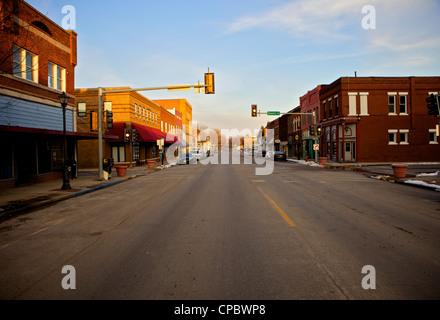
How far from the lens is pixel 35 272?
501 centimetres

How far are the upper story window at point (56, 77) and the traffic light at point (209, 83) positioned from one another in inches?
438

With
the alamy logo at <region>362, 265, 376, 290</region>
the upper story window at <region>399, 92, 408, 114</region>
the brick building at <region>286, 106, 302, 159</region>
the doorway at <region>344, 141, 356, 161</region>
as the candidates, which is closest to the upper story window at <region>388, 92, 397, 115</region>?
the upper story window at <region>399, 92, 408, 114</region>

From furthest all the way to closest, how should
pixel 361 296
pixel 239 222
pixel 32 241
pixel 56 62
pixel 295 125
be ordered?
1. pixel 295 125
2. pixel 56 62
3. pixel 239 222
4. pixel 32 241
5. pixel 361 296

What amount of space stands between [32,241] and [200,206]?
199 inches

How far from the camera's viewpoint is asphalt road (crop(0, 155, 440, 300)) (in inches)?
165

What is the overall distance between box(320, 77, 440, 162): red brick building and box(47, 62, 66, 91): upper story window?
28.7 m

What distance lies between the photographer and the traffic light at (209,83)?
16875 mm

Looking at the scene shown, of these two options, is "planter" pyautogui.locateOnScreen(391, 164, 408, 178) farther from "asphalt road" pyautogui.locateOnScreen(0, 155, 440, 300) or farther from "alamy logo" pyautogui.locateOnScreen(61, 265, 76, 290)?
"alamy logo" pyautogui.locateOnScreen(61, 265, 76, 290)

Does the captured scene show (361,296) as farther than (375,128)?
No

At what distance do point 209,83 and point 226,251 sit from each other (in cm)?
1271

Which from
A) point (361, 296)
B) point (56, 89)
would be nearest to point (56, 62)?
point (56, 89)

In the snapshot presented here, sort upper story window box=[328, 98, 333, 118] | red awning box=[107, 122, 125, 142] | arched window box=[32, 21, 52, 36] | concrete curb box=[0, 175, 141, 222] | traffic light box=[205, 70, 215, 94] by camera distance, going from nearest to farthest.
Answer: concrete curb box=[0, 175, 141, 222] < traffic light box=[205, 70, 215, 94] < arched window box=[32, 21, 52, 36] < red awning box=[107, 122, 125, 142] < upper story window box=[328, 98, 333, 118]

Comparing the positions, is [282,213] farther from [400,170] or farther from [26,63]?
[26,63]

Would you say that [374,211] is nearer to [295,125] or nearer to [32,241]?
[32,241]
